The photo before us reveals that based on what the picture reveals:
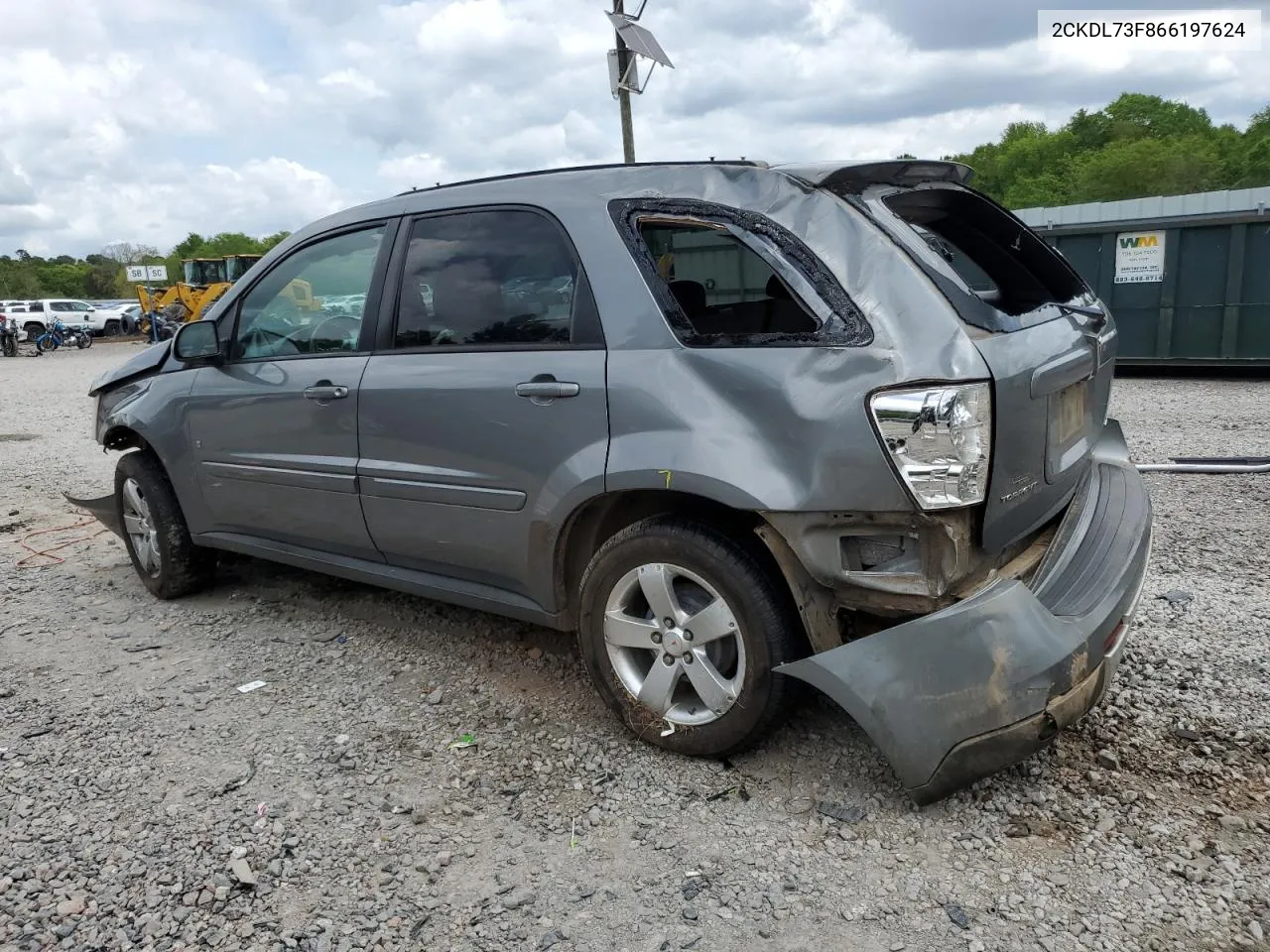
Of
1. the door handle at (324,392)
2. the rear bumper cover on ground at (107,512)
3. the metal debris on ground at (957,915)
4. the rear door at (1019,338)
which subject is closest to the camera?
the metal debris on ground at (957,915)

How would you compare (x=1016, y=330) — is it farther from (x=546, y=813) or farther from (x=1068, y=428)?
(x=546, y=813)

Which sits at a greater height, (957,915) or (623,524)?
(623,524)

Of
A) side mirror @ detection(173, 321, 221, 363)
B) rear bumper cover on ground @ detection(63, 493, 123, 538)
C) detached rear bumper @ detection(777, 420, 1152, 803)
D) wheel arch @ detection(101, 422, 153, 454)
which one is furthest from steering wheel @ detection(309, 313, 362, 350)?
detached rear bumper @ detection(777, 420, 1152, 803)

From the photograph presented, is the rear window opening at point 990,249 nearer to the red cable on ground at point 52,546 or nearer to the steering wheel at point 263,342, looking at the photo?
the steering wheel at point 263,342

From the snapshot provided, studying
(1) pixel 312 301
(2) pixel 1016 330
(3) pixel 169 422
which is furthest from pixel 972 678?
(3) pixel 169 422

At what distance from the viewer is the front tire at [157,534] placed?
4.70m

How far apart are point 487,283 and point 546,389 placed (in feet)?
1.82

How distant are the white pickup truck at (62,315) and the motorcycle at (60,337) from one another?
28.7 inches

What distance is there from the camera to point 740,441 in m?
2.67

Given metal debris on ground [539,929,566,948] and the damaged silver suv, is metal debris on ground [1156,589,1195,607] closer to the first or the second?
the damaged silver suv

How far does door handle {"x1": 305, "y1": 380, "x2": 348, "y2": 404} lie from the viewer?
3.66m

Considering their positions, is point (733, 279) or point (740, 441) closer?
point (740, 441)

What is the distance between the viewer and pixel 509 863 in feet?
8.46

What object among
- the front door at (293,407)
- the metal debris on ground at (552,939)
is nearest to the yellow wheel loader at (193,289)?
the front door at (293,407)
